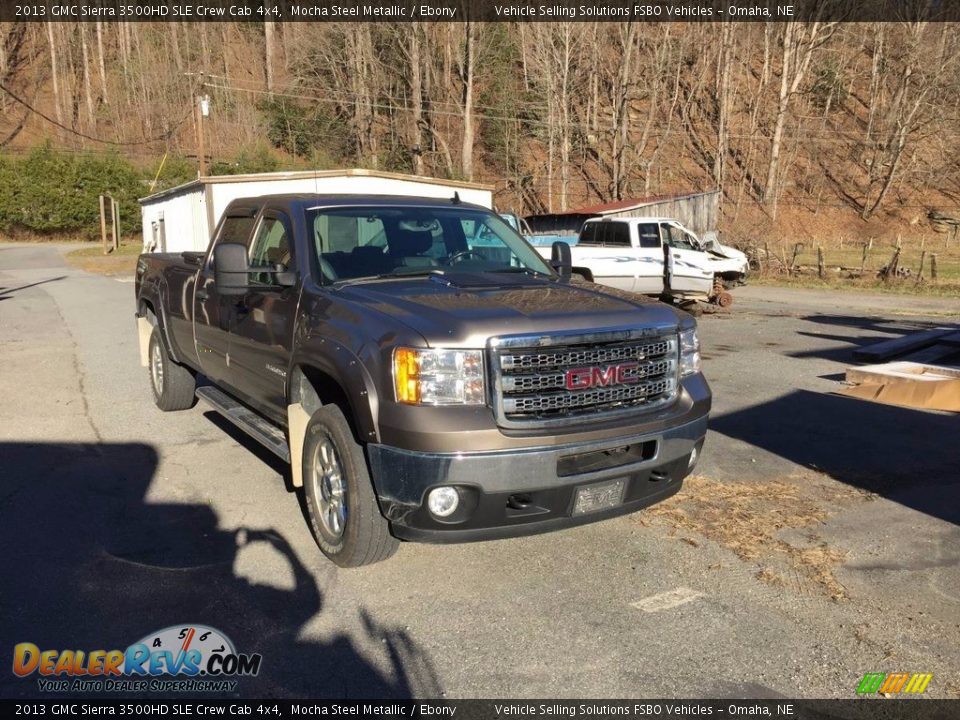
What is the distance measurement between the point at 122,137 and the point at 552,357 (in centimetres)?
6636

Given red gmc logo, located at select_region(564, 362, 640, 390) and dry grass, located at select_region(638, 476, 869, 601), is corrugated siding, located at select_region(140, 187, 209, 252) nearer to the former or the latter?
dry grass, located at select_region(638, 476, 869, 601)

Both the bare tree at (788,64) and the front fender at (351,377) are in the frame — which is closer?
the front fender at (351,377)

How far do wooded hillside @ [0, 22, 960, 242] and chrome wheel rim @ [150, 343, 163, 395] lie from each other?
3763 centimetres

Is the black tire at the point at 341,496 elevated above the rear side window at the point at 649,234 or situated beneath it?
situated beneath

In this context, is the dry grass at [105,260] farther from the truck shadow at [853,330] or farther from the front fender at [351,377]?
the front fender at [351,377]

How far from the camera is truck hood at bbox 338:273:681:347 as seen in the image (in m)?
3.70

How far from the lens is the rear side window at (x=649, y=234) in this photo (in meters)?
18.6

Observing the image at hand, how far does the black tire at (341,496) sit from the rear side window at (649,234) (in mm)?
15372

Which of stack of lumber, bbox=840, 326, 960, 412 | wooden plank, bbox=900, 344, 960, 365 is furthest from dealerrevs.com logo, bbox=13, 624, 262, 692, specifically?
wooden plank, bbox=900, 344, 960, 365

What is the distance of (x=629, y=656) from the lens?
3357mm

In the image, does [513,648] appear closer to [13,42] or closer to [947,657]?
[947,657]

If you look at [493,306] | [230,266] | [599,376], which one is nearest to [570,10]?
[230,266]

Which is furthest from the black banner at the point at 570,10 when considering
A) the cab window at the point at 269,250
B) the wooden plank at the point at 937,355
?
the cab window at the point at 269,250

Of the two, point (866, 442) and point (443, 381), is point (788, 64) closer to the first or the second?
point (866, 442)
